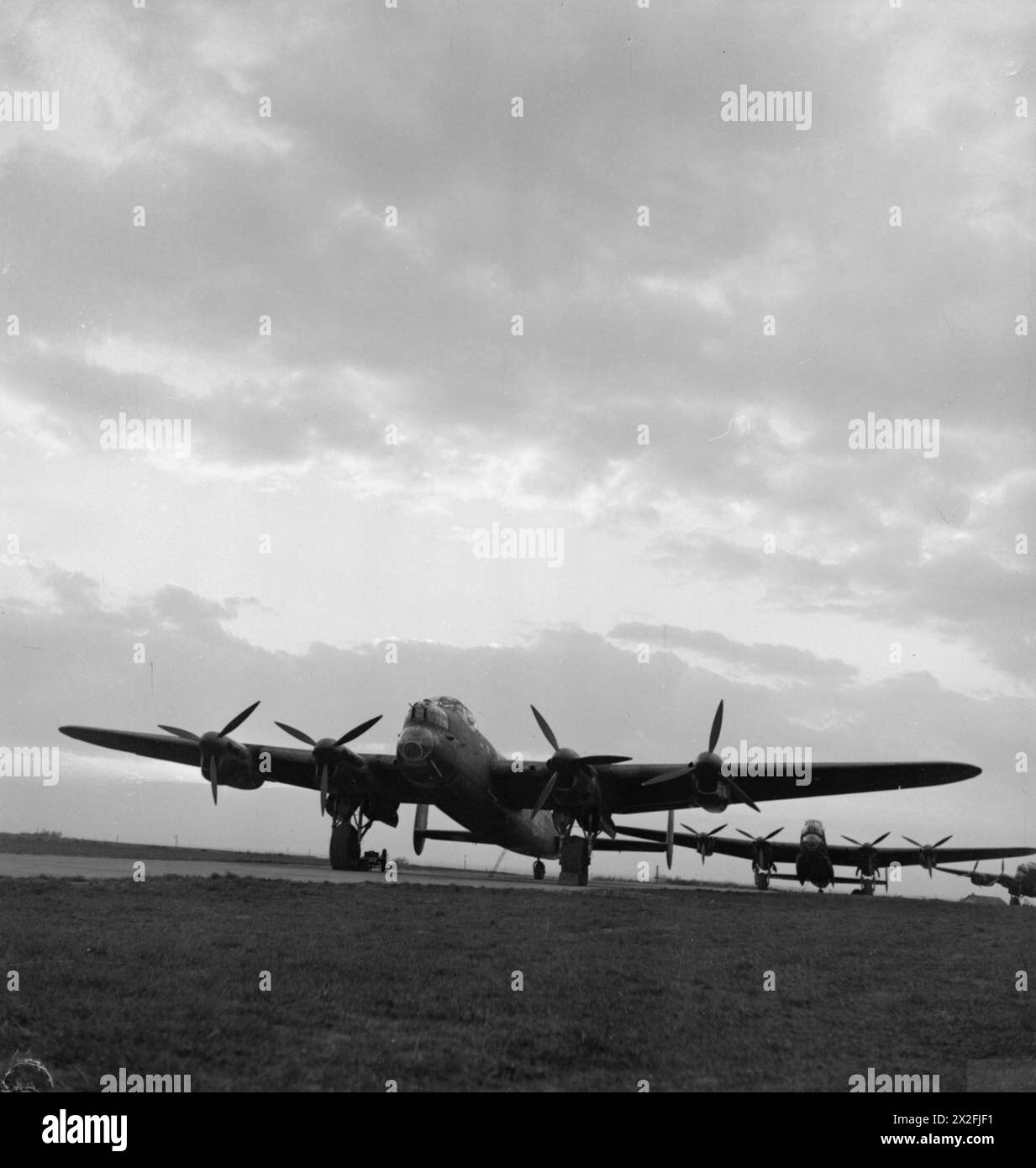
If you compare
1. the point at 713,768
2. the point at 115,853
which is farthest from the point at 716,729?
the point at 115,853

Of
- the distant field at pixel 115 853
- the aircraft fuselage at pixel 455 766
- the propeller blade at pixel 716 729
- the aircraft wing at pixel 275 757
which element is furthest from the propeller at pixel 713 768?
the distant field at pixel 115 853

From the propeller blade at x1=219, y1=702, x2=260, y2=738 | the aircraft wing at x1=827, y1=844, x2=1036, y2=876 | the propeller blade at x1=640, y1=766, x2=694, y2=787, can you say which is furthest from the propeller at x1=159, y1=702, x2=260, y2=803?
the aircraft wing at x1=827, y1=844, x2=1036, y2=876

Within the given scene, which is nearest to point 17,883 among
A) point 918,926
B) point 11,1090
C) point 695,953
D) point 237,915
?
point 237,915

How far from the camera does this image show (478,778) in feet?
122

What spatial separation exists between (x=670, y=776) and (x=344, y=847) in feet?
41.6

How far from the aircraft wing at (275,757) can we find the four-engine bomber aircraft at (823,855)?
17.3 meters

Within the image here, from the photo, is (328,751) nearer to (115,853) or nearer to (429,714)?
(429,714)

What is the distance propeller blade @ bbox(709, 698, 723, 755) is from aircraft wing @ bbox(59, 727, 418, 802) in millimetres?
11266

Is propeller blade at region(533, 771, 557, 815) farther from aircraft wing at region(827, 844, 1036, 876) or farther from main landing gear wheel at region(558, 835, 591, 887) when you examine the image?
aircraft wing at region(827, 844, 1036, 876)

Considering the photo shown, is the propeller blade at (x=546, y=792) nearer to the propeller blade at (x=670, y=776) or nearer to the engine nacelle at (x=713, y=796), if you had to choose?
the propeller blade at (x=670, y=776)

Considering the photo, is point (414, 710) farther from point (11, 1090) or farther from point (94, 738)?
point (11, 1090)

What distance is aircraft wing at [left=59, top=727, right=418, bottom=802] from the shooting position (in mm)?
36812

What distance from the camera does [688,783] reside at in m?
38.8

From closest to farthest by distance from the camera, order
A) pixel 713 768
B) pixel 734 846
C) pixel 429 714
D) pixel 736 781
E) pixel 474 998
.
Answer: pixel 474 998
pixel 713 768
pixel 429 714
pixel 736 781
pixel 734 846
